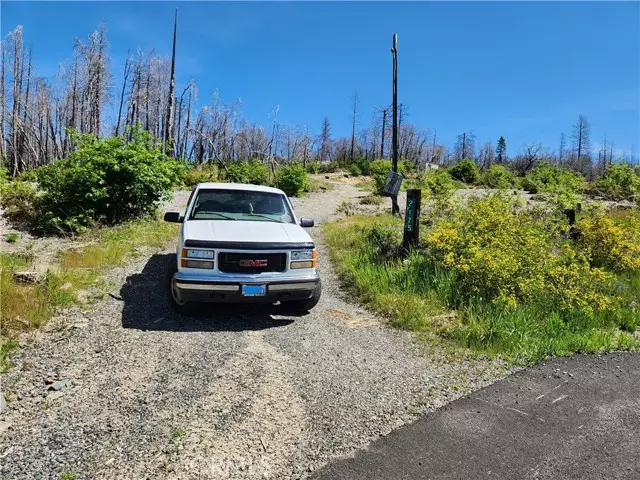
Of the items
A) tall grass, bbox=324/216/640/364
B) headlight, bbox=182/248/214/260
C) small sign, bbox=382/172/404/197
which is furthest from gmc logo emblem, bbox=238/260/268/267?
small sign, bbox=382/172/404/197

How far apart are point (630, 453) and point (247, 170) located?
24.0m

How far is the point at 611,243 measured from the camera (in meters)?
8.46

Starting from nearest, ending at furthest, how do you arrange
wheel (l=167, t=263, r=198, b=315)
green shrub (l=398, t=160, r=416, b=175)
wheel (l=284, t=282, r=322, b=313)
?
1. wheel (l=167, t=263, r=198, b=315)
2. wheel (l=284, t=282, r=322, b=313)
3. green shrub (l=398, t=160, r=416, b=175)

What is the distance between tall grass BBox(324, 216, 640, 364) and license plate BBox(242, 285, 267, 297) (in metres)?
1.97

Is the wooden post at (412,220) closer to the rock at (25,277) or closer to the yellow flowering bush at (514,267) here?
the yellow flowering bush at (514,267)

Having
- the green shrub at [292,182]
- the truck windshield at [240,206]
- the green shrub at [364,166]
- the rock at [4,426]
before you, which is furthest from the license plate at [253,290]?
the green shrub at [364,166]

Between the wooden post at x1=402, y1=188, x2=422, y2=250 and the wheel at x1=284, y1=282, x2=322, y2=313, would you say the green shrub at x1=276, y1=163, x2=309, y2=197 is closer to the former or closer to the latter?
the wooden post at x1=402, y1=188, x2=422, y2=250

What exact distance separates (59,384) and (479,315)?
5081 mm

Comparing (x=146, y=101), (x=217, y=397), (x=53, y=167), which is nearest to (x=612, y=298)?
(x=217, y=397)

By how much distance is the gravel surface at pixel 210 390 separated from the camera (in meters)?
2.88

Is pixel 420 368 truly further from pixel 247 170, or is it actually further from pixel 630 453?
pixel 247 170

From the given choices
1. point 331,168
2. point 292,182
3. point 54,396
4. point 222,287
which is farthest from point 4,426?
point 331,168

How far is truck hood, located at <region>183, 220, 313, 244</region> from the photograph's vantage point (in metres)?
5.21

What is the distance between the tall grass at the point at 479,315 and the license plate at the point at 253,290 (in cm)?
197
